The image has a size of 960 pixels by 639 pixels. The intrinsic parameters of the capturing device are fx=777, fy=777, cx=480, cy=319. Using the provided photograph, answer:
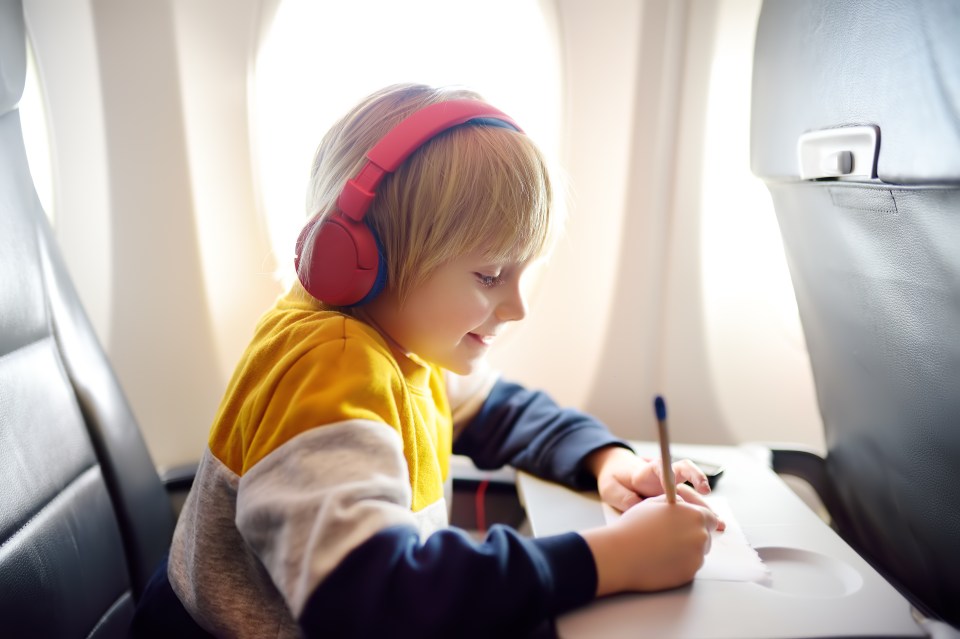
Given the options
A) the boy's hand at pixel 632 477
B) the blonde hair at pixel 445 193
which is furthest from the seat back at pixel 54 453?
the boy's hand at pixel 632 477

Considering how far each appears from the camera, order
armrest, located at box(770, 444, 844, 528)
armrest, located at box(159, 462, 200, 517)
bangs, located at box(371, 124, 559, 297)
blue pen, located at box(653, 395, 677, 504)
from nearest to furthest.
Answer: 1. blue pen, located at box(653, 395, 677, 504)
2. bangs, located at box(371, 124, 559, 297)
3. armrest, located at box(770, 444, 844, 528)
4. armrest, located at box(159, 462, 200, 517)

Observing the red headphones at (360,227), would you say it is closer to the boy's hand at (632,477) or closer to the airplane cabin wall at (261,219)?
the boy's hand at (632,477)

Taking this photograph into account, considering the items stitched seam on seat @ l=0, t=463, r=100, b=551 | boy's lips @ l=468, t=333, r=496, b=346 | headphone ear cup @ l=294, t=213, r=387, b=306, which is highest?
headphone ear cup @ l=294, t=213, r=387, b=306

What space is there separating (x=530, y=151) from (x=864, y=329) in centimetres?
42

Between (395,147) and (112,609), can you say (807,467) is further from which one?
(112,609)

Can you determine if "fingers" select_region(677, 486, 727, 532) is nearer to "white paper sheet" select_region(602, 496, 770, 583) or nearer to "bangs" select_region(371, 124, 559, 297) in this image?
"white paper sheet" select_region(602, 496, 770, 583)

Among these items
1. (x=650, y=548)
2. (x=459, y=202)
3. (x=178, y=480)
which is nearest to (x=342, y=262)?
(x=459, y=202)

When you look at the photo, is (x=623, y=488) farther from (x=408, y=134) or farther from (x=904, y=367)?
(x=408, y=134)

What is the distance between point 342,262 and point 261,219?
0.61 m

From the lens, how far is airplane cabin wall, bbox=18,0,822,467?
4.15ft

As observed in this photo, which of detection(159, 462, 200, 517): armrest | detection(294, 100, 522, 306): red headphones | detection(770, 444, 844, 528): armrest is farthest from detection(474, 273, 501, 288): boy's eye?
detection(159, 462, 200, 517): armrest

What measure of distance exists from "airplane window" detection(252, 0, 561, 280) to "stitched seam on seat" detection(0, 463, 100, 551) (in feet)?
1.52

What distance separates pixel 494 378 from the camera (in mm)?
1252

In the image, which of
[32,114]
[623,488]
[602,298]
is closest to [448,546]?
[623,488]
